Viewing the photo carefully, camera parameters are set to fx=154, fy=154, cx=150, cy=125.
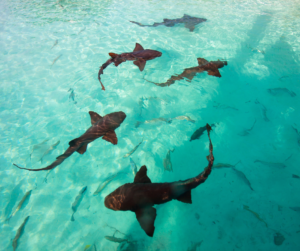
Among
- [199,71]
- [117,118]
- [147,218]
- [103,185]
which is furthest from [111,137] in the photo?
[199,71]

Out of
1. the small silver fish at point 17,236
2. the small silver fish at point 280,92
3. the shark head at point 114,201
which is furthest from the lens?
the small silver fish at point 280,92

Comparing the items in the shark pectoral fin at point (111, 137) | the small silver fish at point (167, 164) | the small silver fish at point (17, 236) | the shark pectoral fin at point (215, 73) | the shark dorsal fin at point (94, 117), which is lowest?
the small silver fish at point (17, 236)

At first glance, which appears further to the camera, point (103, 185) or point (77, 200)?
point (103, 185)

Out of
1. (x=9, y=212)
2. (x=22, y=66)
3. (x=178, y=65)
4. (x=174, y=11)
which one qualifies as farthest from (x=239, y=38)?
(x=9, y=212)

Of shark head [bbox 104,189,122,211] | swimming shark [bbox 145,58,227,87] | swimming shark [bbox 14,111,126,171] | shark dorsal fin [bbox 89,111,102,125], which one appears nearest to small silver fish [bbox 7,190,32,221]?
swimming shark [bbox 14,111,126,171]

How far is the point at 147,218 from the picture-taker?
2.93m

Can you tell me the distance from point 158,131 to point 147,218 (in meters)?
2.56

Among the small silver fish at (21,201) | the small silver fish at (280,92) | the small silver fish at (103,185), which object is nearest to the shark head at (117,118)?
the small silver fish at (103,185)

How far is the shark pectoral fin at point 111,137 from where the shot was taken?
448 centimetres

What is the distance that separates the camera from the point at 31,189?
396 centimetres

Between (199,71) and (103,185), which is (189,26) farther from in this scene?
(103,185)

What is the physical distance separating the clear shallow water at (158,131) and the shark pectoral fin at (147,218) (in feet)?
2.18

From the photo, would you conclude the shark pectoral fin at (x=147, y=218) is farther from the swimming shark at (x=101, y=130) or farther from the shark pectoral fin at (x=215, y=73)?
the shark pectoral fin at (x=215, y=73)

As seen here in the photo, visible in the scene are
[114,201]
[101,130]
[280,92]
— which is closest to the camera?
[114,201]
